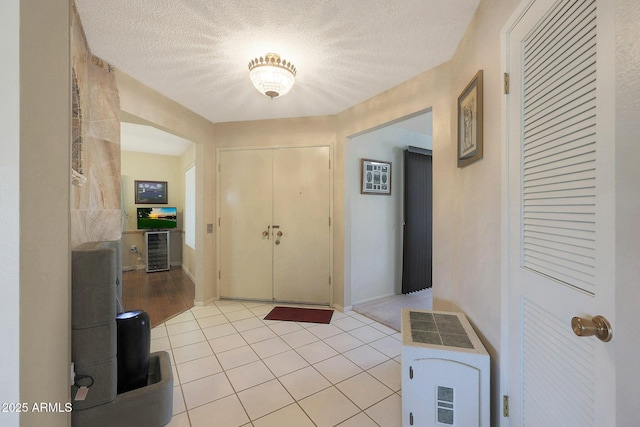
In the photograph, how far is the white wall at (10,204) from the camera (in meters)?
0.65

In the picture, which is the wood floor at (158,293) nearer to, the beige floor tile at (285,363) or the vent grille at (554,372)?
the beige floor tile at (285,363)

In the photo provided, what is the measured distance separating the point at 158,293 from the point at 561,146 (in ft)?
15.5

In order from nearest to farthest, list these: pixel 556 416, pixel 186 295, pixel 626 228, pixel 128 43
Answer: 1. pixel 626 228
2. pixel 556 416
3. pixel 128 43
4. pixel 186 295

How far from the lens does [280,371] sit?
1959mm

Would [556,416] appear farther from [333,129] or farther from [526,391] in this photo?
[333,129]

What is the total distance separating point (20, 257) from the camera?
69cm

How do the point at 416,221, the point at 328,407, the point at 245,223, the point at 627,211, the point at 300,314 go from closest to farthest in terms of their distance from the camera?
the point at 627,211, the point at 328,407, the point at 300,314, the point at 245,223, the point at 416,221

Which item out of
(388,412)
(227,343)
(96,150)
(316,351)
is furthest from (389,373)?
(96,150)

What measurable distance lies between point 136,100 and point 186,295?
8.98 feet

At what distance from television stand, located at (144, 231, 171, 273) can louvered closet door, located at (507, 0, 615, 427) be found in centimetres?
594

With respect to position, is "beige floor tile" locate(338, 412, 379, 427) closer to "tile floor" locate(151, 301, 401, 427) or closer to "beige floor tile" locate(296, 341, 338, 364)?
"tile floor" locate(151, 301, 401, 427)

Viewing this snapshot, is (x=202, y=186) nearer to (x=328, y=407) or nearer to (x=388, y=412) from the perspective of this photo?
(x=328, y=407)

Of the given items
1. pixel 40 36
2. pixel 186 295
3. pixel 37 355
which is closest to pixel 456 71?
pixel 40 36

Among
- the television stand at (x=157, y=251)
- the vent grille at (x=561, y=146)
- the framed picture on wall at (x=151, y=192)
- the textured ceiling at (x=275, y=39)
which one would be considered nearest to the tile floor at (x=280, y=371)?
the vent grille at (x=561, y=146)
